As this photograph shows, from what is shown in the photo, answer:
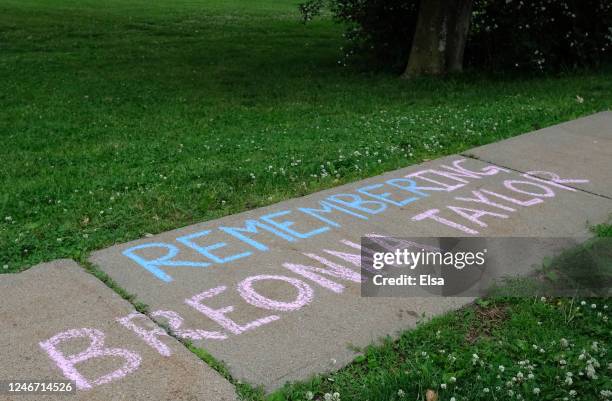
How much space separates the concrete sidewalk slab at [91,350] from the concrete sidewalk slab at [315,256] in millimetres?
158

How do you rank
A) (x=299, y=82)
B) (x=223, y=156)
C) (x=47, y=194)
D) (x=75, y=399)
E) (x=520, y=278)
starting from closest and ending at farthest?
(x=75, y=399), (x=520, y=278), (x=47, y=194), (x=223, y=156), (x=299, y=82)

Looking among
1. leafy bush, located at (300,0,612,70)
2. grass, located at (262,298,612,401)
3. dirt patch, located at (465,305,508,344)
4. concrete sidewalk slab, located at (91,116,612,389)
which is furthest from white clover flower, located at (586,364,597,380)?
leafy bush, located at (300,0,612,70)

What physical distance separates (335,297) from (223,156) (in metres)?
3.14

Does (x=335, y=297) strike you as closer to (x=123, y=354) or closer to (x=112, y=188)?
(x=123, y=354)

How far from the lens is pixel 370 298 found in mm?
3758

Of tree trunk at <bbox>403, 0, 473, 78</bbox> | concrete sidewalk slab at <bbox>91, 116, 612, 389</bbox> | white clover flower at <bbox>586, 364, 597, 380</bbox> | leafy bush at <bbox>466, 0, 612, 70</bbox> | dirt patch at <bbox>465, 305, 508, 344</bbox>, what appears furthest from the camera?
leafy bush at <bbox>466, 0, 612, 70</bbox>

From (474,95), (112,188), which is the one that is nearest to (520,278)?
(112,188)

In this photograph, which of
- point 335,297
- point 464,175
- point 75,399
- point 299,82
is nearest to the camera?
point 75,399

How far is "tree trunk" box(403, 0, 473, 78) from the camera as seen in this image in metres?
11.3

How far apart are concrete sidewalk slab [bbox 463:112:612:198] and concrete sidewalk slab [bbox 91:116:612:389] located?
0.24 ft

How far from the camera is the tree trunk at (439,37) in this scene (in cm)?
1129

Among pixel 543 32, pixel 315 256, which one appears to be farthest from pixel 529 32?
pixel 315 256

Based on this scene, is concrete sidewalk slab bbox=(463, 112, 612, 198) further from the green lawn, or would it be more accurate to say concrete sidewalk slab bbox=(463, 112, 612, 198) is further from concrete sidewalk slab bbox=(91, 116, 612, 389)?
the green lawn

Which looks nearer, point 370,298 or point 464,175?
point 370,298
